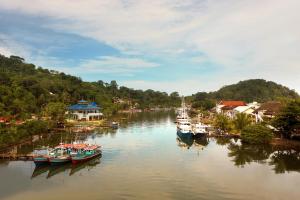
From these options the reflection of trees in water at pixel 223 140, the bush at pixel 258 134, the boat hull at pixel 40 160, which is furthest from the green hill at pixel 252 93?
the boat hull at pixel 40 160

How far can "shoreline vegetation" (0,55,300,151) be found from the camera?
149ft

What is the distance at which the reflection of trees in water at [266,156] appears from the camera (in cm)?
3615

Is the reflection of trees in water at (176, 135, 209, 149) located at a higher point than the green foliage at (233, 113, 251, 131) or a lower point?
lower

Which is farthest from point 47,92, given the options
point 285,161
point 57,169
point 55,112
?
point 285,161

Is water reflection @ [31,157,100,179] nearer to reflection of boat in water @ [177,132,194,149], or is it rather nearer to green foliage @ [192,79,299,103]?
reflection of boat in water @ [177,132,194,149]

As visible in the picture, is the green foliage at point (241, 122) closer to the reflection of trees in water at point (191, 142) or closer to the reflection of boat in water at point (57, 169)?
the reflection of trees in water at point (191, 142)

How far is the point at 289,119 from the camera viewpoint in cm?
4381

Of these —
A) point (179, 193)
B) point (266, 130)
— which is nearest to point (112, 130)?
point (266, 130)

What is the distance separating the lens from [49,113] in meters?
66.3

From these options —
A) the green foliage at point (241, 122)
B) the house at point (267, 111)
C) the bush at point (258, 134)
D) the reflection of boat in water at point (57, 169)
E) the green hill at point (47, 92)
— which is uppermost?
the green hill at point (47, 92)

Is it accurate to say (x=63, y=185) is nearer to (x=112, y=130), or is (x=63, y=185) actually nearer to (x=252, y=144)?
(x=252, y=144)

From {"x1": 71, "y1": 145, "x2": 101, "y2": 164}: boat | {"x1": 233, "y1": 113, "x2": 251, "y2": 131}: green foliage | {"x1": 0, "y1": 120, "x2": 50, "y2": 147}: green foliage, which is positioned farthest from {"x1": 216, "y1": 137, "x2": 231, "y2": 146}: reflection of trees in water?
{"x1": 0, "y1": 120, "x2": 50, "y2": 147}: green foliage

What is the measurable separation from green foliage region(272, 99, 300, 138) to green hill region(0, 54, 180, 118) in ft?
140

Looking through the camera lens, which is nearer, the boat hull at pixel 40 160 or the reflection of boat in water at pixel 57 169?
the reflection of boat in water at pixel 57 169
